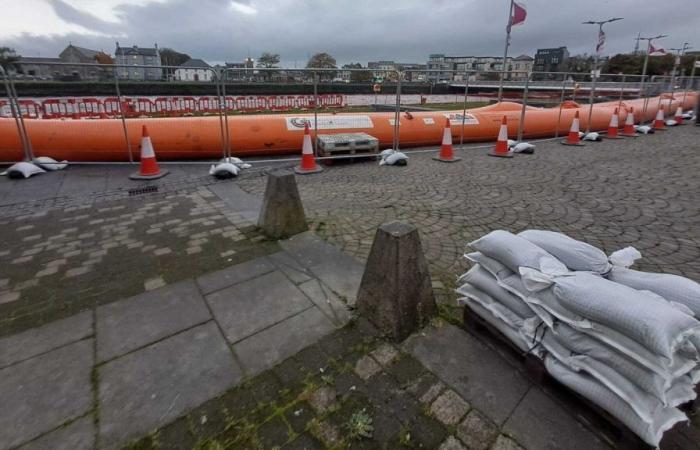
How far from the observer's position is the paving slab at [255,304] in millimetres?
2488

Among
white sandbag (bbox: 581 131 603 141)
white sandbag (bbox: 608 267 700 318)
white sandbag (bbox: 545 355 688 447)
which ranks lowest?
white sandbag (bbox: 545 355 688 447)

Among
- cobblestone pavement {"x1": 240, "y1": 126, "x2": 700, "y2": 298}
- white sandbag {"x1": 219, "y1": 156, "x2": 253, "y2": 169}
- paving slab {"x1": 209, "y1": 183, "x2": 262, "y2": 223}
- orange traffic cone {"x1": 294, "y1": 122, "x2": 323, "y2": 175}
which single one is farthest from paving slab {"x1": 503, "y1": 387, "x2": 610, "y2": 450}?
white sandbag {"x1": 219, "y1": 156, "x2": 253, "y2": 169}

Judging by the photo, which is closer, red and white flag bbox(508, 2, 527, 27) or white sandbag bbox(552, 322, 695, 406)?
white sandbag bbox(552, 322, 695, 406)

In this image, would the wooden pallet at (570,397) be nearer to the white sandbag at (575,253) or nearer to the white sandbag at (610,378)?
the white sandbag at (610,378)

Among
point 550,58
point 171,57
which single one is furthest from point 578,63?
point 171,57

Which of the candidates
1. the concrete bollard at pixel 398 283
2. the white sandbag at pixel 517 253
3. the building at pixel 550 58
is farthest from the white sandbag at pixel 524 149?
the building at pixel 550 58

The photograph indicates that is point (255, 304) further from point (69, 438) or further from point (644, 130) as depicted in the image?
point (644, 130)

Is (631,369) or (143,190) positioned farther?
(143,190)

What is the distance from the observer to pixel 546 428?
1718 mm

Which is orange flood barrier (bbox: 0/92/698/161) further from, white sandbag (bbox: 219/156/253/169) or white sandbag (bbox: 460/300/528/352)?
white sandbag (bbox: 460/300/528/352)

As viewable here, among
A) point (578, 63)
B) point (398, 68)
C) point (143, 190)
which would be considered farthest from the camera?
point (578, 63)

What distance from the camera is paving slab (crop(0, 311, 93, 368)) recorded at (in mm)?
2232

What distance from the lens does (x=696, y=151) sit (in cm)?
899

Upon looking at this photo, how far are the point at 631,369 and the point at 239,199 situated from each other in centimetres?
488
